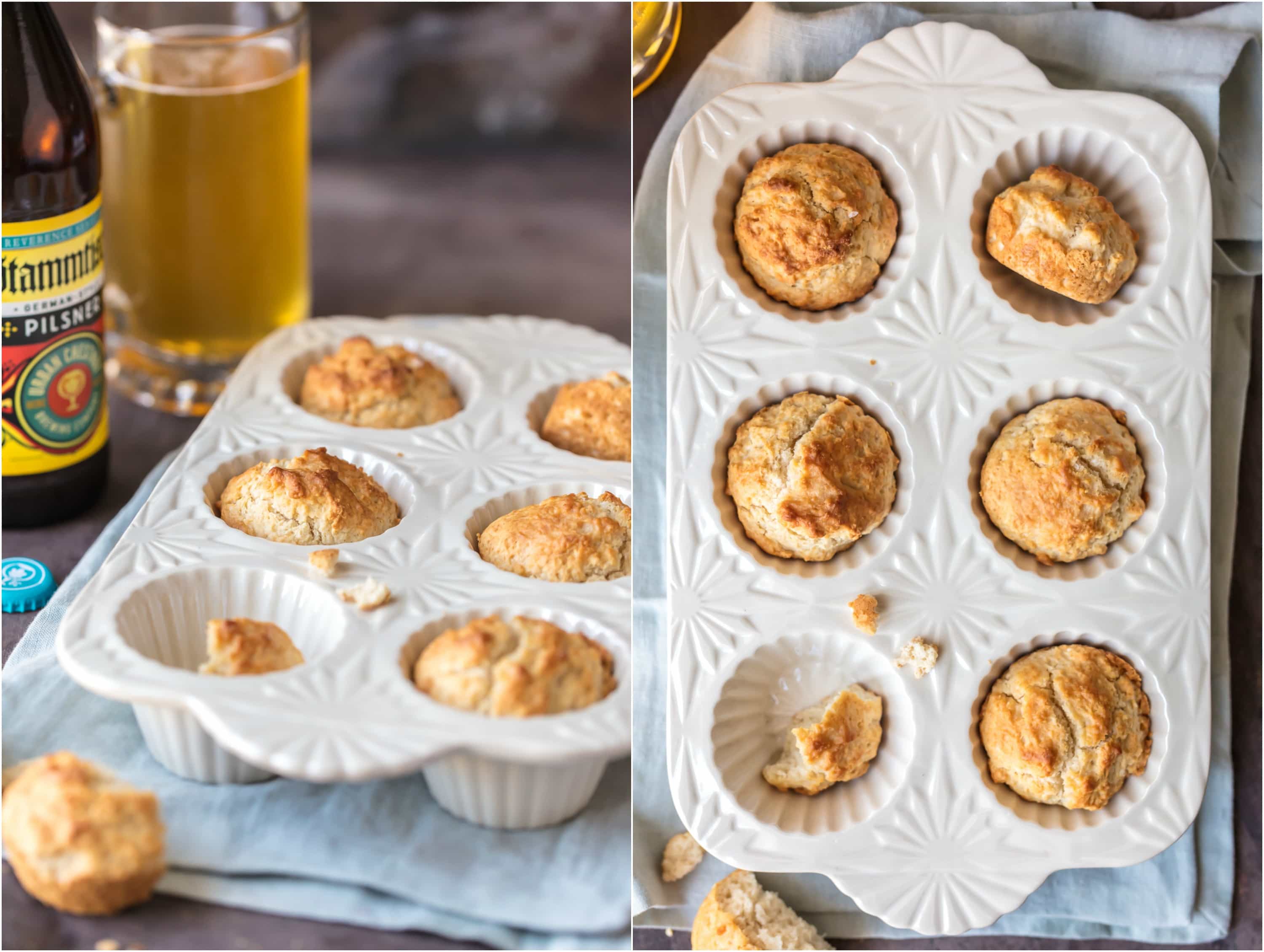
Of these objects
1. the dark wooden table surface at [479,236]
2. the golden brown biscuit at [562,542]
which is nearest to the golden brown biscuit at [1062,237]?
the golden brown biscuit at [562,542]

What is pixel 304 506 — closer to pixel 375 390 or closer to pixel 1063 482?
pixel 375 390

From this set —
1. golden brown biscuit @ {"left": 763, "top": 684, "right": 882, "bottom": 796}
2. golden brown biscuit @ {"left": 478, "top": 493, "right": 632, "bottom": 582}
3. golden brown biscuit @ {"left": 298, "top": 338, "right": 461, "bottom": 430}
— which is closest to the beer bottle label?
golden brown biscuit @ {"left": 298, "top": 338, "right": 461, "bottom": 430}

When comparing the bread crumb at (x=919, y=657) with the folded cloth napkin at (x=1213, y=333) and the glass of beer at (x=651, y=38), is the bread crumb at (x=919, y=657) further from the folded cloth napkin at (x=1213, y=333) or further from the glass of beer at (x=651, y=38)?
the glass of beer at (x=651, y=38)

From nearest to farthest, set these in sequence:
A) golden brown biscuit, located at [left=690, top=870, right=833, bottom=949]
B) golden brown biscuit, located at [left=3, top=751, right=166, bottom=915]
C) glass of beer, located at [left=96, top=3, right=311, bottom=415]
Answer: golden brown biscuit, located at [left=3, top=751, right=166, bottom=915], golden brown biscuit, located at [left=690, top=870, right=833, bottom=949], glass of beer, located at [left=96, top=3, right=311, bottom=415]

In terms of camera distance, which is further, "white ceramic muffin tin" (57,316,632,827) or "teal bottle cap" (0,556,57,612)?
"teal bottle cap" (0,556,57,612)

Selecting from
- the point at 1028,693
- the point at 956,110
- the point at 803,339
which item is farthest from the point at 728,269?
the point at 1028,693

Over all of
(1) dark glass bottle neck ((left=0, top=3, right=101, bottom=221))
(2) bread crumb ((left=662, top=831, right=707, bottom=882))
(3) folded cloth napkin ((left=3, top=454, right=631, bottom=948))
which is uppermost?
(1) dark glass bottle neck ((left=0, top=3, right=101, bottom=221))

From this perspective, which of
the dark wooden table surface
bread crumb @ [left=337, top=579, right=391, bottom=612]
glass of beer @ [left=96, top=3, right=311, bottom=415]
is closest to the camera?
bread crumb @ [left=337, top=579, right=391, bottom=612]

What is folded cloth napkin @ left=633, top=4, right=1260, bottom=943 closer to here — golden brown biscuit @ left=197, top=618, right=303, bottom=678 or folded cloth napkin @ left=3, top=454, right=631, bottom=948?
folded cloth napkin @ left=3, top=454, right=631, bottom=948
